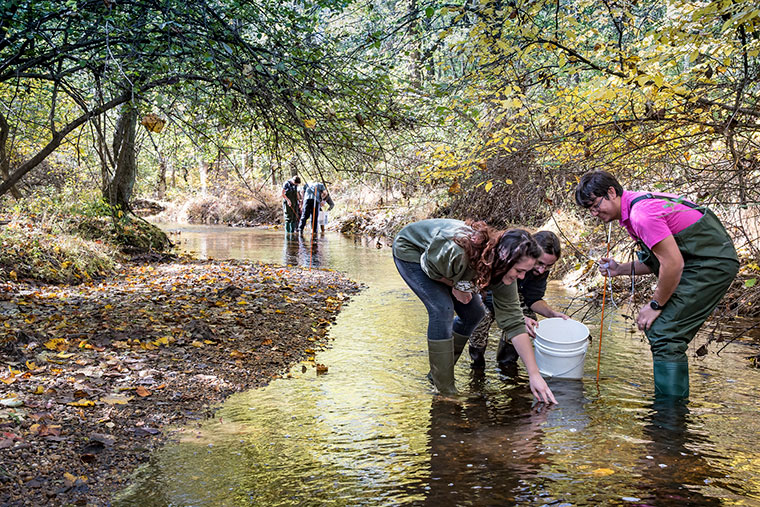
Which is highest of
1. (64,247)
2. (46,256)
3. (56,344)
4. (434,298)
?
(64,247)

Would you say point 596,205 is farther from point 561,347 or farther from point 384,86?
point 384,86

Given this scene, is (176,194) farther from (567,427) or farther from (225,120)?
(567,427)

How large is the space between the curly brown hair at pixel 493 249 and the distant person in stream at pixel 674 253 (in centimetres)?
81

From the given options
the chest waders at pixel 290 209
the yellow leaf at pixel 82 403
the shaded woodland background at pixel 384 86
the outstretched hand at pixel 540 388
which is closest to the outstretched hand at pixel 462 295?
the outstretched hand at pixel 540 388

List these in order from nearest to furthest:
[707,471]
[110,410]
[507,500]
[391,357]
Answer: [507,500] < [707,471] < [110,410] < [391,357]

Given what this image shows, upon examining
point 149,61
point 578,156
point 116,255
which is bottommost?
point 116,255

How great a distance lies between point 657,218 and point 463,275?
1.30 m

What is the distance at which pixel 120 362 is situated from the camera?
476 cm

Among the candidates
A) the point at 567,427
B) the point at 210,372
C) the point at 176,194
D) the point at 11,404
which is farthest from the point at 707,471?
the point at 176,194

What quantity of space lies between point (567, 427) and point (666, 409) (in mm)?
841

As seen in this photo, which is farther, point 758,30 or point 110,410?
point 758,30

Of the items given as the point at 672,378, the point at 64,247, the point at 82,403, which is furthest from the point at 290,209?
the point at 672,378

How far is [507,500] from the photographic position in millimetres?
2936

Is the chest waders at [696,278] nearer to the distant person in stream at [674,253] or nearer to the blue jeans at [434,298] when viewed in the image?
the distant person in stream at [674,253]
